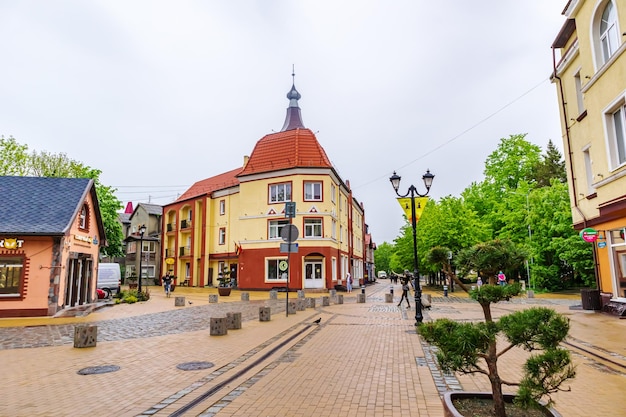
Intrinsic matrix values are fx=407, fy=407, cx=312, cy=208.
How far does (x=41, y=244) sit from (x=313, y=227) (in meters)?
22.0

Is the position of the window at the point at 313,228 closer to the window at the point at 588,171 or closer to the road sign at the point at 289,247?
the road sign at the point at 289,247

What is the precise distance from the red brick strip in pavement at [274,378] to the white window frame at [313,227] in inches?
933

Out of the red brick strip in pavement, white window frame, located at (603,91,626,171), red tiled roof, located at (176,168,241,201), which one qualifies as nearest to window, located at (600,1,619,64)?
white window frame, located at (603,91,626,171)

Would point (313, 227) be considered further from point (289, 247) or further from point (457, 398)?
point (457, 398)

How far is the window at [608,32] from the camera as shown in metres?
12.0

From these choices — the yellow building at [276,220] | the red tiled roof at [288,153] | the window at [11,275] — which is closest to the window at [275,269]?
the yellow building at [276,220]

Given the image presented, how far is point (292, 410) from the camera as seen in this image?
5398mm

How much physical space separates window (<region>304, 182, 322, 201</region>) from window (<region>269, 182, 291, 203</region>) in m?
1.58

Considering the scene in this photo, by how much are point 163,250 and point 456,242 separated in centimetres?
3379

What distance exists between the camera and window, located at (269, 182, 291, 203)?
35812 millimetres

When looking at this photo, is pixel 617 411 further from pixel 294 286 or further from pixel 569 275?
pixel 569 275

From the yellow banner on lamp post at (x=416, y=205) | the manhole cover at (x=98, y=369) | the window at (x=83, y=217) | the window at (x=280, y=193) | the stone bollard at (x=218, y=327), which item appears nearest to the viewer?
the manhole cover at (x=98, y=369)

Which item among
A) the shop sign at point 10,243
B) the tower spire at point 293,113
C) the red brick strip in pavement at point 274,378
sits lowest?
the red brick strip in pavement at point 274,378

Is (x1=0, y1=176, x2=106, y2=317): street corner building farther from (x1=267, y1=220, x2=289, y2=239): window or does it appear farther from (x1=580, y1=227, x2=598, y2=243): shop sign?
(x1=580, y1=227, x2=598, y2=243): shop sign
